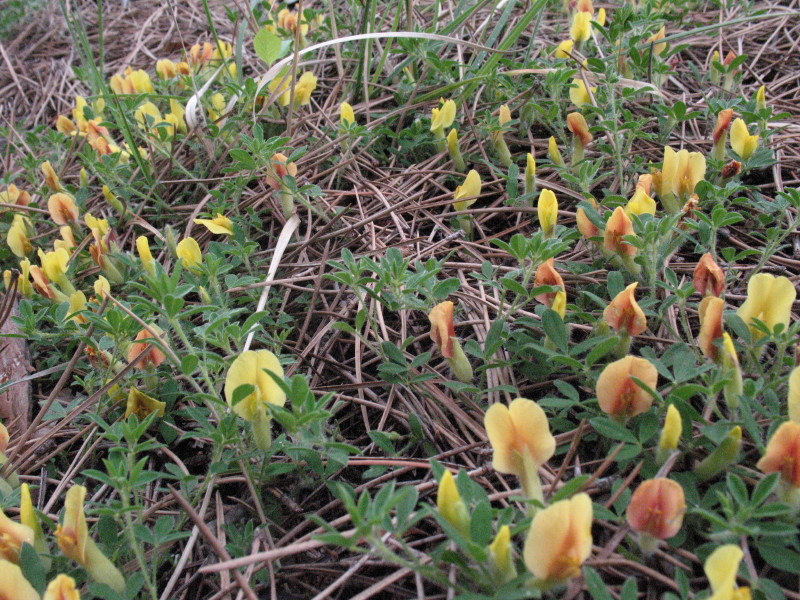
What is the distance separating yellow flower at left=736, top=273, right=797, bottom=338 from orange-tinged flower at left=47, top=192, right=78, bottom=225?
1991 mm

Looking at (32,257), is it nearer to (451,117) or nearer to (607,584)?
(451,117)

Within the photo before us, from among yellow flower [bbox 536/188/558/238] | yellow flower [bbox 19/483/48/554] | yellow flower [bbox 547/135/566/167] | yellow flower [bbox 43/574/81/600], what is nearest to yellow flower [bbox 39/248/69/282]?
yellow flower [bbox 19/483/48/554]

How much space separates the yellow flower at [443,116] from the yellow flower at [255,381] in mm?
1143

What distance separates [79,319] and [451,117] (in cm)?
125

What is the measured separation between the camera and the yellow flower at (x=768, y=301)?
1.14m

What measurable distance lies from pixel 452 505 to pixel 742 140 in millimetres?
1357

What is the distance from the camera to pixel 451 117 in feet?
6.63

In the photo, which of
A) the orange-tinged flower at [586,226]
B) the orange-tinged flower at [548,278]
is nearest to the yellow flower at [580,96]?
the orange-tinged flower at [586,226]

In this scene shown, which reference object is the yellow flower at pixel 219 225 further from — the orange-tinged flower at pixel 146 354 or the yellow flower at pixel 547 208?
the yellow flower at pixel 547 208

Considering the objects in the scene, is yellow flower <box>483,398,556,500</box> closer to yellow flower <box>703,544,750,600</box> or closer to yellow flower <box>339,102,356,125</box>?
yellow flower <box>703,544,750,600</box>

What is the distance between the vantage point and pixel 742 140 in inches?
67.7

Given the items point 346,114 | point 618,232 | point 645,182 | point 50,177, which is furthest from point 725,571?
point 50,177

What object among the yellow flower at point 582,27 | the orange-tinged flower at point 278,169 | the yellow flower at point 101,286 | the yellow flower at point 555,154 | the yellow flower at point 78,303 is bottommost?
the yellow flower at point 78,303

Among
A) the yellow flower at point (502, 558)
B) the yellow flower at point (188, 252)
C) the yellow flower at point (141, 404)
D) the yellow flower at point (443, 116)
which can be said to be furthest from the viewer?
the yellow flower at point (443, 116)
